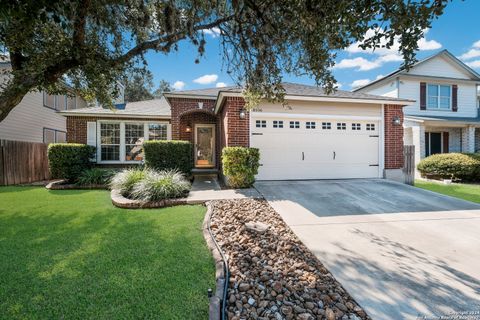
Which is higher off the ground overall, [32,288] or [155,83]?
[155,83]

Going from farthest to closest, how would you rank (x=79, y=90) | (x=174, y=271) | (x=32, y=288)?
(x=79, y=90), (x=174, y=271), (x=32, y=288)

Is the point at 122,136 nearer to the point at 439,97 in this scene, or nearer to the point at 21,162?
the point at 21,162

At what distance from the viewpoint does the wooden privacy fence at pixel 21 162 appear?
9.16m

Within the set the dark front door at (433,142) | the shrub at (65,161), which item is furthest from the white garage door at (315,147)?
the dark front door at (433,142)

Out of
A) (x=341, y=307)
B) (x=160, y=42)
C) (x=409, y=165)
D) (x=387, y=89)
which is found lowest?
(x=341, y=307)

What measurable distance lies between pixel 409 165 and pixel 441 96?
10.1 m

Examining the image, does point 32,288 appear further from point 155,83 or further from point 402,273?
point 155,83

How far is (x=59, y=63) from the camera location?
14.0 feet

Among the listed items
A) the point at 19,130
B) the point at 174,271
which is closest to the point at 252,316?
the point at 174,271

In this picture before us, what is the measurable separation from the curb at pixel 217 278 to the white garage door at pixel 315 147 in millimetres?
4762

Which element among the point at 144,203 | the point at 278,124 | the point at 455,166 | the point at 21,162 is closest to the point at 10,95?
the point at 144,203

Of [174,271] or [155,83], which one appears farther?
[155,83]

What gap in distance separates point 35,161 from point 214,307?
12106mm

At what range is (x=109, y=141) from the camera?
492 inches
